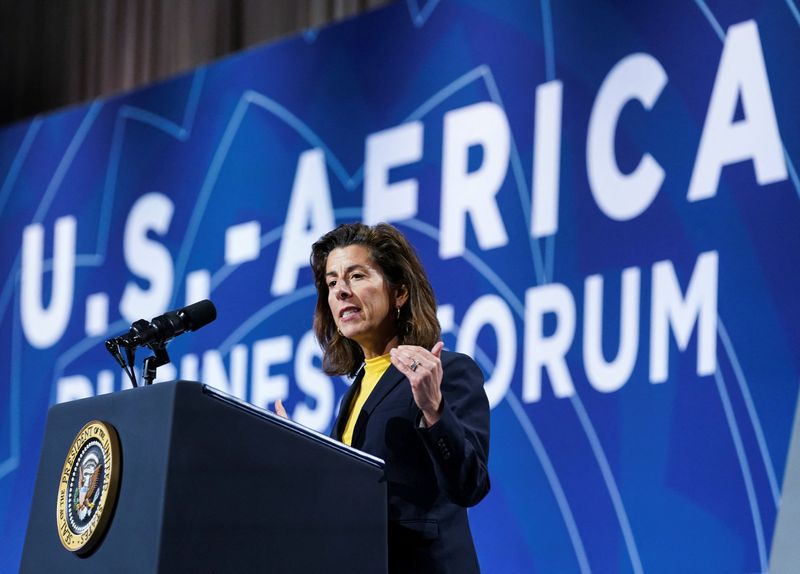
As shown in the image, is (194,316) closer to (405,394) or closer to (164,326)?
(164,326)

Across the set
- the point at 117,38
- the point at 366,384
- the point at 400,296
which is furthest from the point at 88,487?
the point at 117,38

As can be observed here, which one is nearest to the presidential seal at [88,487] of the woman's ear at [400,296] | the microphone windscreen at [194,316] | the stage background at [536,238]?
the microphone windscreen at [194,316]

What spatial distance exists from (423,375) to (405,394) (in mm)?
234

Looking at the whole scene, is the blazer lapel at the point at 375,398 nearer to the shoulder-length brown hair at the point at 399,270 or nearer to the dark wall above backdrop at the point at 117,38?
the shoulder-length brown hair at the point at 399,270

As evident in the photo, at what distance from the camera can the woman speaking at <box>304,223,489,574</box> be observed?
6.98 ft

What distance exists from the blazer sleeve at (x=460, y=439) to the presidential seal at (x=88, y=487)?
50 centimetres

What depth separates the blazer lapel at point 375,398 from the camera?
2346 mm

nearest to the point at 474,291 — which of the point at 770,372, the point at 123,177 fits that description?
the point at 770,372

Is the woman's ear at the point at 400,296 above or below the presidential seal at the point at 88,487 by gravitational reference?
above

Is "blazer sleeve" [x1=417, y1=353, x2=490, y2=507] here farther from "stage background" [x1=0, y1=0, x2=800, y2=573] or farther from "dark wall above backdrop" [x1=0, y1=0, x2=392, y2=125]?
"dark wall above backdrop" [x1=0, y1=0, x2=392, y2=125]

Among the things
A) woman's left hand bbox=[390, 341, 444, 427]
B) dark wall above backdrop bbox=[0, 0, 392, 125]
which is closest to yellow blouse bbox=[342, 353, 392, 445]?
woman's left hand bbox=[390, 341, 444, 427]

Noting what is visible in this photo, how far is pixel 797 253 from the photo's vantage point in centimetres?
335

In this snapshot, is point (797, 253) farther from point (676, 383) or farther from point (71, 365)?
point (71, 365)

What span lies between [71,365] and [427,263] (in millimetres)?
1859
